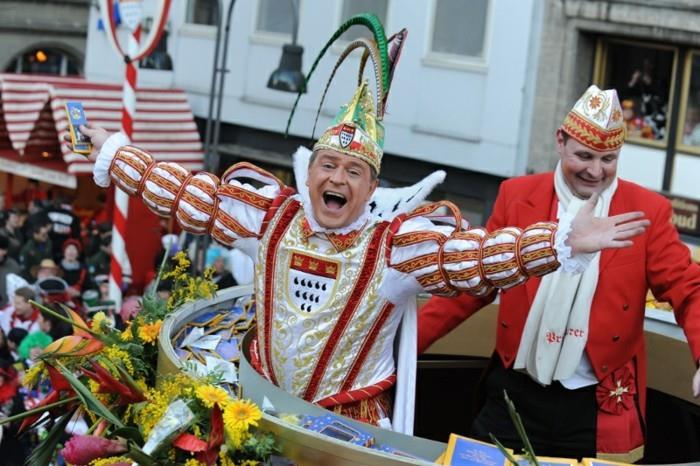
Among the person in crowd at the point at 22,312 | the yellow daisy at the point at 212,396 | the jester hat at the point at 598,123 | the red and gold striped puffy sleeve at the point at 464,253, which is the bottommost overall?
the person in crowd at the point at 22,312

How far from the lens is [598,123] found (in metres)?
4.95

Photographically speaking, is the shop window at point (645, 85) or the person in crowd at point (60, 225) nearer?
the shop window at point (645, 85)

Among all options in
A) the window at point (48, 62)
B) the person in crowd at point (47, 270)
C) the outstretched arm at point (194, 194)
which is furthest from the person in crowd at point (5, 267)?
the window at point (48, 62)

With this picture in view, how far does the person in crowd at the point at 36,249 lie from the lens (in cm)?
1284

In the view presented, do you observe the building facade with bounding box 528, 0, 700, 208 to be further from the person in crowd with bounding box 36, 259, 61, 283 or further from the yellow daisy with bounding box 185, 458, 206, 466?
the yellow daisy with bounding box 185, 458, 206, 466

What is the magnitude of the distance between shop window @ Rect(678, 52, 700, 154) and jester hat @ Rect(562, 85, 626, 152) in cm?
874

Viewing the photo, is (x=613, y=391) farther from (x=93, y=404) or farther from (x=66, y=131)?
(x=66, y=131)

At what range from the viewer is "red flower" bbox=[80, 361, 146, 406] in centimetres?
469

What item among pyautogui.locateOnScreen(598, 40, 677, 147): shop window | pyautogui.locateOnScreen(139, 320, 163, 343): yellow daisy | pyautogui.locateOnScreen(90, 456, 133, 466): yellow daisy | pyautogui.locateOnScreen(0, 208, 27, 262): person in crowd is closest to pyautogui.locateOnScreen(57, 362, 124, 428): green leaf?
pyautogui.locateOnScreen(90, 456, 133, 466): yellow daisy

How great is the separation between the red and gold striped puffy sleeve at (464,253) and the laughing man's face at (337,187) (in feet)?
0.58

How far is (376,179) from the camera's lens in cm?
494

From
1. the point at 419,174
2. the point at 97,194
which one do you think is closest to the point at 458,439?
the point at 419,174

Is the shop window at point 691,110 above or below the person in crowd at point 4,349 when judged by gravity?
above

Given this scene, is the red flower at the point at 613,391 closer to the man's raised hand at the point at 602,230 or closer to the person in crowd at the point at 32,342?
the man's raised hand at the point at 602,230
